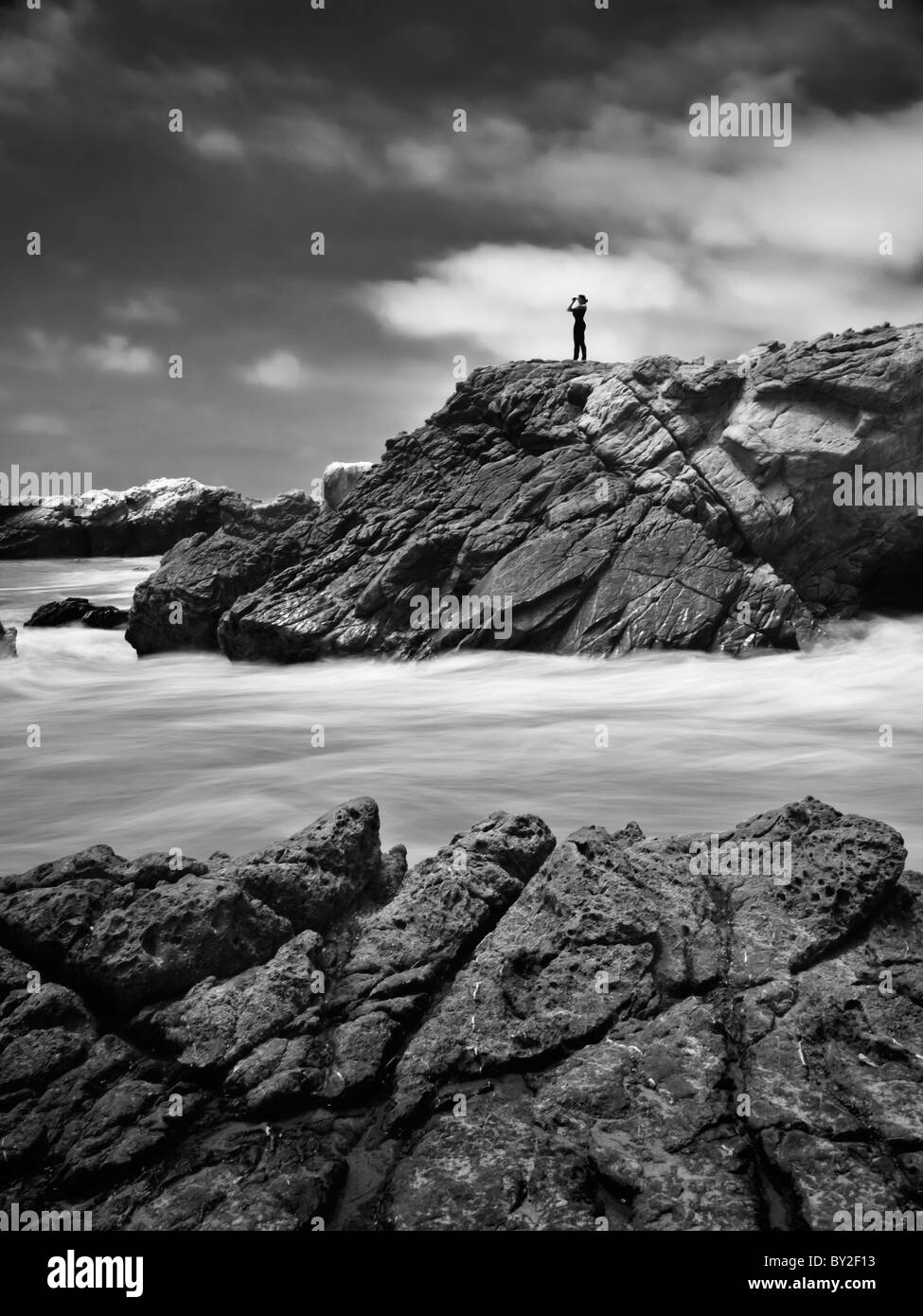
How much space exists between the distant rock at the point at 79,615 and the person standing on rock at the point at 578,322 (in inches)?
645

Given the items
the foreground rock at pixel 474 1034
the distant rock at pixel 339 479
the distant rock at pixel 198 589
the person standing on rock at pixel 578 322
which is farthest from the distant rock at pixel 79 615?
the foreground rock at pixel 474 1034

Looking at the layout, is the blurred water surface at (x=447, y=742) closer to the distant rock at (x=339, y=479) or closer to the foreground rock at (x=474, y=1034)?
the foreground rock at (x=474, y=1034)

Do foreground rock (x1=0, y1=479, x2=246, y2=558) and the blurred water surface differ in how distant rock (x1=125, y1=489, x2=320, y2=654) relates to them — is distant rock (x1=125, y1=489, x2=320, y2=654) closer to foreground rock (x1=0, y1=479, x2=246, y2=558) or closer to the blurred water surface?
the blurred water surface

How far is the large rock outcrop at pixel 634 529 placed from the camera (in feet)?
59.5

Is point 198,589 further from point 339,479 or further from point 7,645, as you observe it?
point 339,479

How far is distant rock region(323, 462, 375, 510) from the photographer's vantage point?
3881 centimetres

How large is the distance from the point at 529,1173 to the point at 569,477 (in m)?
17.9

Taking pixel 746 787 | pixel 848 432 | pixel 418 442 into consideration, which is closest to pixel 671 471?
pixel 848 432

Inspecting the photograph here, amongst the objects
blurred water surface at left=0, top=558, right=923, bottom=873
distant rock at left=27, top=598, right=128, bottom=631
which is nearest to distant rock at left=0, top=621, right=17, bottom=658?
blurred water surface at left=0, top=558, right=923, bottom=873

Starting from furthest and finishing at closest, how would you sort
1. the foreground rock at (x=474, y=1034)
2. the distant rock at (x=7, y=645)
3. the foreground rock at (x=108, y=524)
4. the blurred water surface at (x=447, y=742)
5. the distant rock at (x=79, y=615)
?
the foreground rock at (x=108, y=524) < the distant rock at (x=79, y=615) < the distant rock at (x=7, y=645) < the blurred water surface at (x=447, y=742) < the foreground rock at (x=474, y=1034)

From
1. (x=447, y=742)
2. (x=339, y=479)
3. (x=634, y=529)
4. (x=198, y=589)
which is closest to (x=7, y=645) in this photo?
(x=198, y=589)

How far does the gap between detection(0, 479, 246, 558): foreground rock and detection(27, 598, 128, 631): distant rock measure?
23.7 meters

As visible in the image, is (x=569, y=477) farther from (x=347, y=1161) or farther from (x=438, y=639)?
(x=347, y=1161)

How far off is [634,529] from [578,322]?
813 cm
